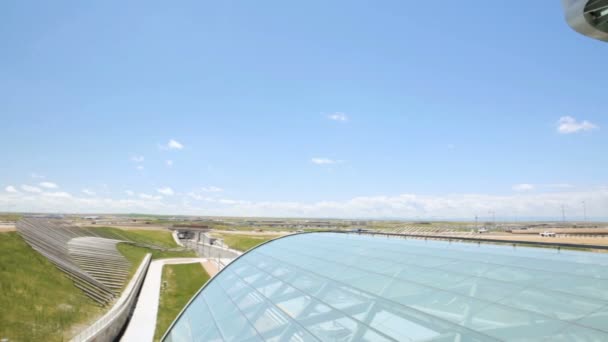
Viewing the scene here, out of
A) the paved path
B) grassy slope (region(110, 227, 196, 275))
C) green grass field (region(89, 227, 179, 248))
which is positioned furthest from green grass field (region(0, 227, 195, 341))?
green grass field (region(89, 227, 179, 248))

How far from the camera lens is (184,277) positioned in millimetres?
44656

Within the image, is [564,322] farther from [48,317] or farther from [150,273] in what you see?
[150,273]

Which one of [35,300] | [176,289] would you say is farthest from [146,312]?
[35,300]

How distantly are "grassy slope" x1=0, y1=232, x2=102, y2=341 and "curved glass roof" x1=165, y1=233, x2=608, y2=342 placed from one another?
41.4ft

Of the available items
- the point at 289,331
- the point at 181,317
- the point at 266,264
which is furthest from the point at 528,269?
the point at 181,317

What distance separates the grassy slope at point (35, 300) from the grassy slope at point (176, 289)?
5.39 meters

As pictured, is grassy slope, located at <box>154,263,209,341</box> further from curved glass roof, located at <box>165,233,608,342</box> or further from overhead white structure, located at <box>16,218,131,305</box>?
curved glass roof, located at <box>165,233,608,342</box>

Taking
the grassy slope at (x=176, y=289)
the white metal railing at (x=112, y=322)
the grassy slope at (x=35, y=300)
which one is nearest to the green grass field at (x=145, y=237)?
the grassy slope at (x=176, y=289)

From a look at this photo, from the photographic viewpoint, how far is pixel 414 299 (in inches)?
332

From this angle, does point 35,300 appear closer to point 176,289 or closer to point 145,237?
point 176,289

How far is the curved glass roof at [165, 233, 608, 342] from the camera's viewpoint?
6520 mm

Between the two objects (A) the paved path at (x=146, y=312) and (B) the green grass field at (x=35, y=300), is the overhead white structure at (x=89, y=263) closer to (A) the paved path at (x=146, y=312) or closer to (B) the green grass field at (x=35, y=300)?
(B) the green grass field at (x=35, y=300)

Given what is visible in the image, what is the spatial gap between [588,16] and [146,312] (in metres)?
36.7

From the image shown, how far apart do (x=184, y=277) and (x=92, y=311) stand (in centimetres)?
1907
